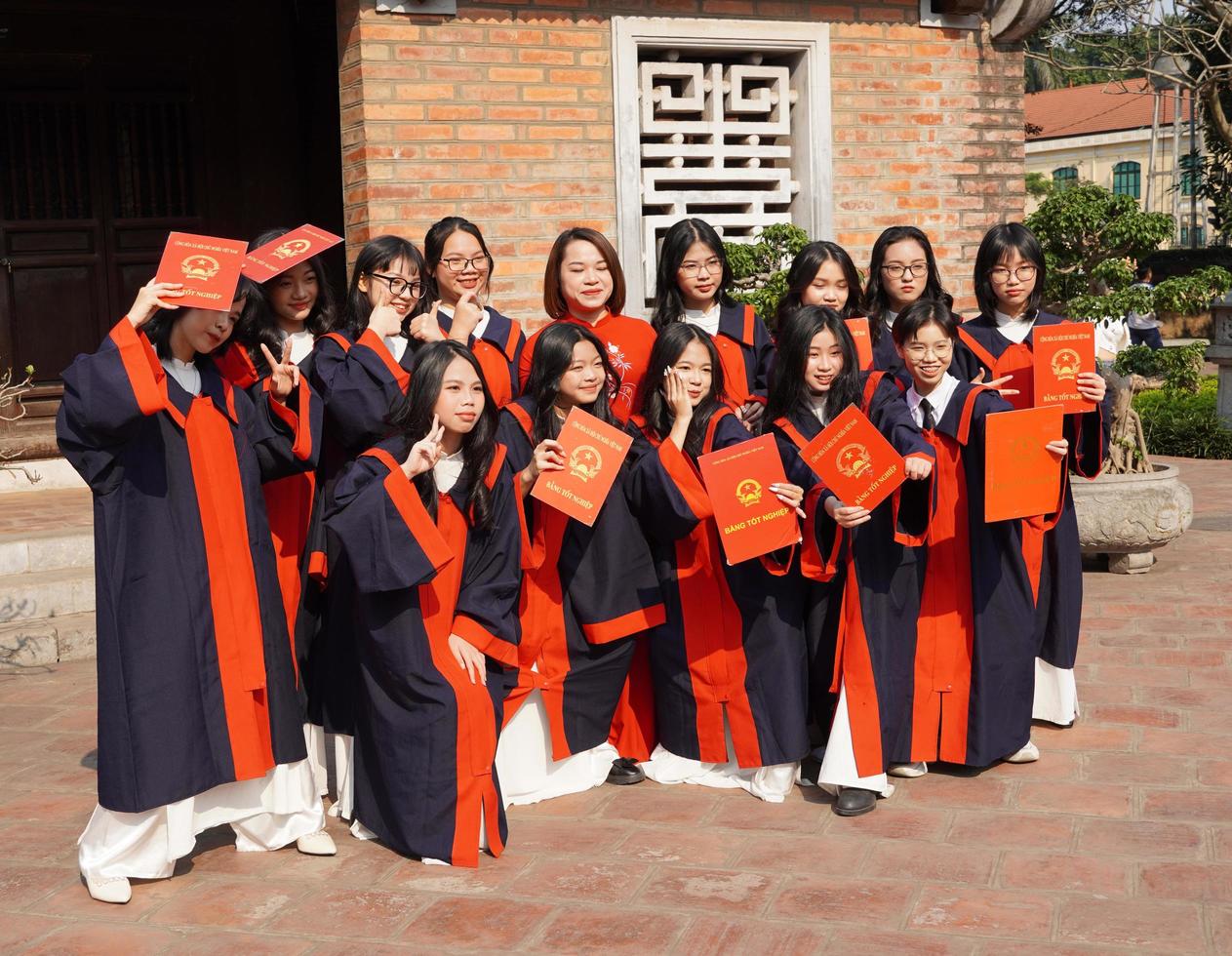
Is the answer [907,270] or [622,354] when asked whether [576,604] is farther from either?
[907,270]

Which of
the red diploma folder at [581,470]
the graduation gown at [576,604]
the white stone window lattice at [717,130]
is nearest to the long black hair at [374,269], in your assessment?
the graduation gown at [576,604]

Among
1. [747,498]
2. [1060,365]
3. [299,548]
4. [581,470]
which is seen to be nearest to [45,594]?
[299,548]

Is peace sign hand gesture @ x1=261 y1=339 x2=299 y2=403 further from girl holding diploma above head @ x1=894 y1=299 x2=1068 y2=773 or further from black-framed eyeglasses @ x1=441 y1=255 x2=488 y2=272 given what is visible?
girl holding diploma above head @ x1=894 y1=299 x2=1068 y2=773

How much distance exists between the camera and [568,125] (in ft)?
26.3

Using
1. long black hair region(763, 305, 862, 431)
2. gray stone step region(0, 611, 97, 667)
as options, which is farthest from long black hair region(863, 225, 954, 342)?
gray stone step region(0, 611, 97, 667)

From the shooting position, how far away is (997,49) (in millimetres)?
9023

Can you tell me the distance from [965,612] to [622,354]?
1.49m

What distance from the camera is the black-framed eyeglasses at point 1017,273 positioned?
5219mm

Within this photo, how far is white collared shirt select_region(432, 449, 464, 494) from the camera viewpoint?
14.5 feet

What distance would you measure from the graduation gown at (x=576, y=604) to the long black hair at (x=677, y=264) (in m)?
0.70

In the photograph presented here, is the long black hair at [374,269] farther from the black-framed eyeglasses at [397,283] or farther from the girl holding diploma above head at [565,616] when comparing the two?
the girl holding diploma above head at [565,616]

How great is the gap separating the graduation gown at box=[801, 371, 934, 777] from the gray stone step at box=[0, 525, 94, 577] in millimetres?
4236

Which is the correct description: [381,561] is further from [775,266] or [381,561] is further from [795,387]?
[775,266]

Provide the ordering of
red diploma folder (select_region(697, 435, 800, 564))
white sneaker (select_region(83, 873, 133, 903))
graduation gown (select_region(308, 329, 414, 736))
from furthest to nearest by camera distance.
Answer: graduation gown (select_region(308, 329, 414, 736)) < red diploma folder (select_region(697, 435, 800, 564)) < white sneaker (select_region(83, 873, 133, 903))
